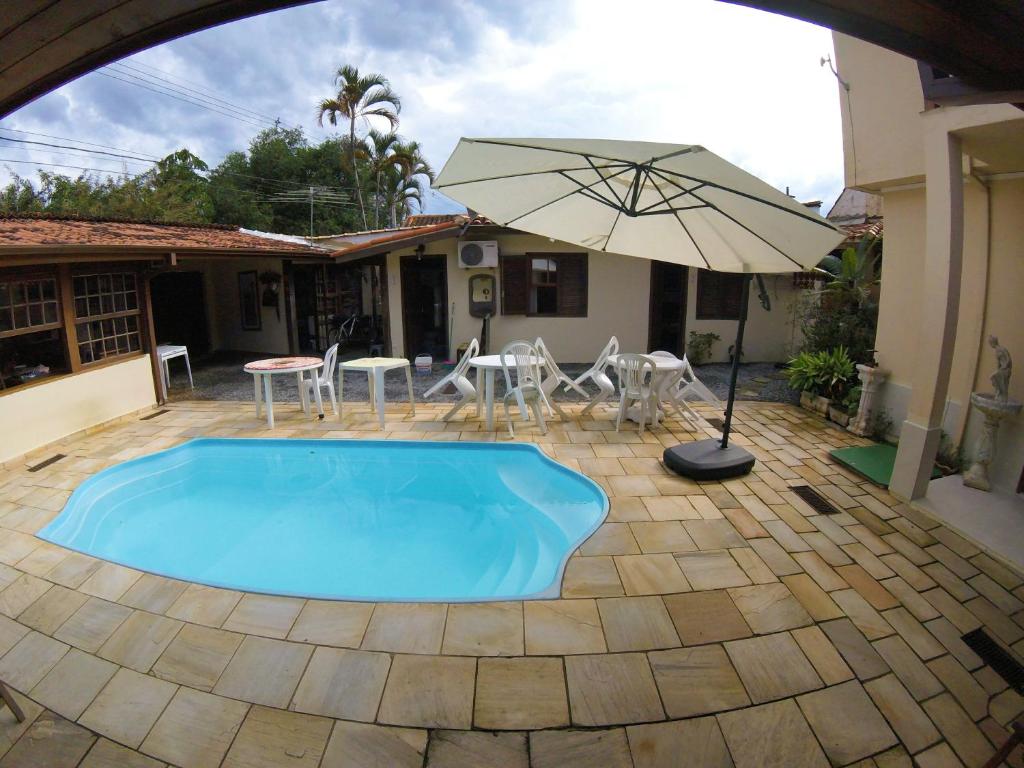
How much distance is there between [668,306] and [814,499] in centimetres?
656

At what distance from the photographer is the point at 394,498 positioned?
505 centimetres

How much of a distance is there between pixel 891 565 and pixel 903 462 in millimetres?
1373

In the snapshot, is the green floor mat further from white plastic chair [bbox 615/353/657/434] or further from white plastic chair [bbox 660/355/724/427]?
white plastic chair [bbox 615/353/657/434]

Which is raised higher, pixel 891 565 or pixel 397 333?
pixel 397 333

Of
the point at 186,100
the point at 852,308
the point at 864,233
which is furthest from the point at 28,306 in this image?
the point at 186,100

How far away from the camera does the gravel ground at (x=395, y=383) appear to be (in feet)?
25.3

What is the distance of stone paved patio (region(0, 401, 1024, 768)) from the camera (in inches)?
81.8

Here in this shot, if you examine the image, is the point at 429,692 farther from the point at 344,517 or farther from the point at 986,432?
the point at 986,432

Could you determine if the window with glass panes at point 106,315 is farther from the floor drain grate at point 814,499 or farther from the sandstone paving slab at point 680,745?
the floor drain grate at point 814,499

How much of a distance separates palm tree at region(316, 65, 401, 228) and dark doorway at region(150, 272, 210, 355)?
30.6ft

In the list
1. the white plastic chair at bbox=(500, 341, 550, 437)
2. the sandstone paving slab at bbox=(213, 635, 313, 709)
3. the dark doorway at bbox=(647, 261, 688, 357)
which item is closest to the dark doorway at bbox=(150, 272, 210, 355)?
the white plastic chair at bbox=(500, 341, 550, 437)

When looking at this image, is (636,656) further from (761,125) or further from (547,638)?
(761,125)

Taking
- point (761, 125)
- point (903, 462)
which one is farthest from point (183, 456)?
point (761, 125)

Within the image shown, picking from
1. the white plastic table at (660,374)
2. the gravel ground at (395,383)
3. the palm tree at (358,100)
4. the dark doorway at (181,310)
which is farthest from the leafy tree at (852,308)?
the palm tree at (358,100)
